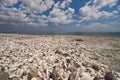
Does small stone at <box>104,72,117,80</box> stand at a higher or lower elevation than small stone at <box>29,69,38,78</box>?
lower

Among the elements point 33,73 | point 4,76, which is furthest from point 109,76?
point 4,76

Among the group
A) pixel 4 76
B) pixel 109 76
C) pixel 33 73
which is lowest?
pixel 109 76

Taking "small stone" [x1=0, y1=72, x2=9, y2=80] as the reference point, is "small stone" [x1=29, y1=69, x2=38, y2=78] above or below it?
above

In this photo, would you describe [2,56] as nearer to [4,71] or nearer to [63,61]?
[4,71]

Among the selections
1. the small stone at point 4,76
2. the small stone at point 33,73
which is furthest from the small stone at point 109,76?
the small stone at point 4,76

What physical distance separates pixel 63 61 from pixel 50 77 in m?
2.18

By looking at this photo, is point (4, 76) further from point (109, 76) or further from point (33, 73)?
point (109, 76)

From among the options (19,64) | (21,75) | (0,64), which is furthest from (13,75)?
(0,64)

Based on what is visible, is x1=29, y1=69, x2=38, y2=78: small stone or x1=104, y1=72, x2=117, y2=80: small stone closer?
x1=29, y1=69, x2=38, y2=78: small stone

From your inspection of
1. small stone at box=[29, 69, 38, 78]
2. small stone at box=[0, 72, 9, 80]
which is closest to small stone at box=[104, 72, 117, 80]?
small stone at box=[29, 69, 38, 78]

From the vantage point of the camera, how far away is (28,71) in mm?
7469

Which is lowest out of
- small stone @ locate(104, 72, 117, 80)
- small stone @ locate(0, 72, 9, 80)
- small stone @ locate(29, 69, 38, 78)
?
small stone @ locate(104, 72, 117, 80)

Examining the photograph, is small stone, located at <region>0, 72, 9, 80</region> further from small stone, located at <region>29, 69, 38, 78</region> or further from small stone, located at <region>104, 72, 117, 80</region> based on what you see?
small stone, located at <region>104, 72, 117, 80</region>

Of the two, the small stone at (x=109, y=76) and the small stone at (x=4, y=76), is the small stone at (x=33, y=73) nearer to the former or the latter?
the small stone at (x=4, y=76)
